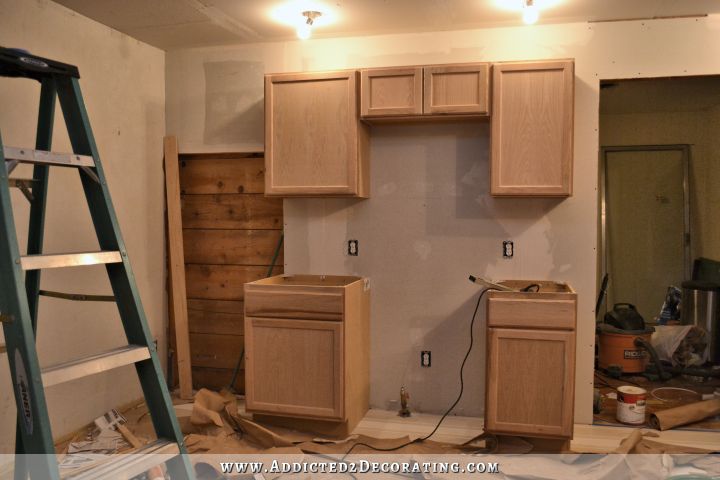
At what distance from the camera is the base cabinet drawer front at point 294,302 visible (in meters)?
3.23

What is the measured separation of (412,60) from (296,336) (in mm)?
1735

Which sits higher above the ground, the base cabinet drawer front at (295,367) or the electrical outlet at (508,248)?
the electrical outlet at (508,248)

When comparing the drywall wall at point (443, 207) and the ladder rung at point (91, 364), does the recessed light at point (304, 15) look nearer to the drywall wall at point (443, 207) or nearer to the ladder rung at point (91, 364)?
the drywall wall at point (443, 207)

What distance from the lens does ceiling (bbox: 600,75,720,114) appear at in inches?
187

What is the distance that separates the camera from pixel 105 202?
198cm

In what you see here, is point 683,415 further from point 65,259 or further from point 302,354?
point 65,259

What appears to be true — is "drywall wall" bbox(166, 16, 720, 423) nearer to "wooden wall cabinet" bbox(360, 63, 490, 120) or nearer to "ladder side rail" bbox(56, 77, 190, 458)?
"wooden wall cabinet" bbox(360, 63, 490, 120)

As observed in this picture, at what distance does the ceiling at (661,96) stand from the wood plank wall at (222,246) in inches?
106

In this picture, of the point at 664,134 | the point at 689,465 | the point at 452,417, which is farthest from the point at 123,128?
the point at 664,134

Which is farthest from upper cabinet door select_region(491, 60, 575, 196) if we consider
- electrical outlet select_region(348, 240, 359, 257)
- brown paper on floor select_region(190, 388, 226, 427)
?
brown paper on floor select_region(190, 388, 226, 427)

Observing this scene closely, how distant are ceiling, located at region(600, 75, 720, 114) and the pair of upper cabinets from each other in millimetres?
1596

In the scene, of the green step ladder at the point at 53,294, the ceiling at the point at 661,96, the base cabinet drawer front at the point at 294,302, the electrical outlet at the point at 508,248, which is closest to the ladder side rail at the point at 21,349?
the green step ladder at the point at 53,294

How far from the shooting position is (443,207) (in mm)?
3662

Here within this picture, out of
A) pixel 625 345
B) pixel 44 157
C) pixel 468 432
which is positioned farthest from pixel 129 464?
pixel 625 345
